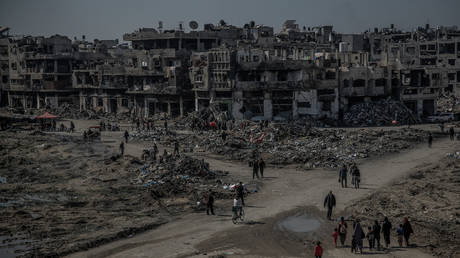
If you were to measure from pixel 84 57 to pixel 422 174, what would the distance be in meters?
62.9

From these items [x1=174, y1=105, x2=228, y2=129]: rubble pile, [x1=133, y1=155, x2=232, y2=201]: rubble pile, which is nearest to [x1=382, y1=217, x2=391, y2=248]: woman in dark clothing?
[x1=133, y1=155, x2=232, y2=201]: rubble pile

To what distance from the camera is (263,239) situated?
72.4 feet

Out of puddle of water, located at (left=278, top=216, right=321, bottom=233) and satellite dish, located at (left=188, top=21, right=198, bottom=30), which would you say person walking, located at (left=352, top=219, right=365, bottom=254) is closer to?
puddle of water, located at (left=278, top=216, right=321, bottom=233)

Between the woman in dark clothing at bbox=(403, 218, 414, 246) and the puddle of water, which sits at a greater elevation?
the woman in dark clothing at bbox=(403, 218, 414, 246)

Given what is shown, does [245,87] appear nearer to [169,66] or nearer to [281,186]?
[169,66]

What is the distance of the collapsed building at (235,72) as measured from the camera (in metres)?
59.9

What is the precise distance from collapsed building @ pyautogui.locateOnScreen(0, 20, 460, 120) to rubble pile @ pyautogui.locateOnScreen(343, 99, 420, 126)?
1975mm

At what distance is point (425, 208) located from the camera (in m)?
25.7

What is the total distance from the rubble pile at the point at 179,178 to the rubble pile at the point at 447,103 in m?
43.3

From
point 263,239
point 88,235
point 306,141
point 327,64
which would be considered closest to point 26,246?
point 88,235

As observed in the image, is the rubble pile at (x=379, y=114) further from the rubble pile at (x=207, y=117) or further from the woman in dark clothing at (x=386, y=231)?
the woman in dark clothing at (x=386, y=231)

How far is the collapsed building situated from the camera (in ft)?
197

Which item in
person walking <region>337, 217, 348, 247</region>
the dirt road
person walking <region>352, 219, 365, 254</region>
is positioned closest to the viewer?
person walking <region>352, 219, 365, 254</region>

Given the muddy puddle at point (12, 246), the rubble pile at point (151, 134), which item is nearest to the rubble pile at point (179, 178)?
the muddy puddle at point (12, 246)
